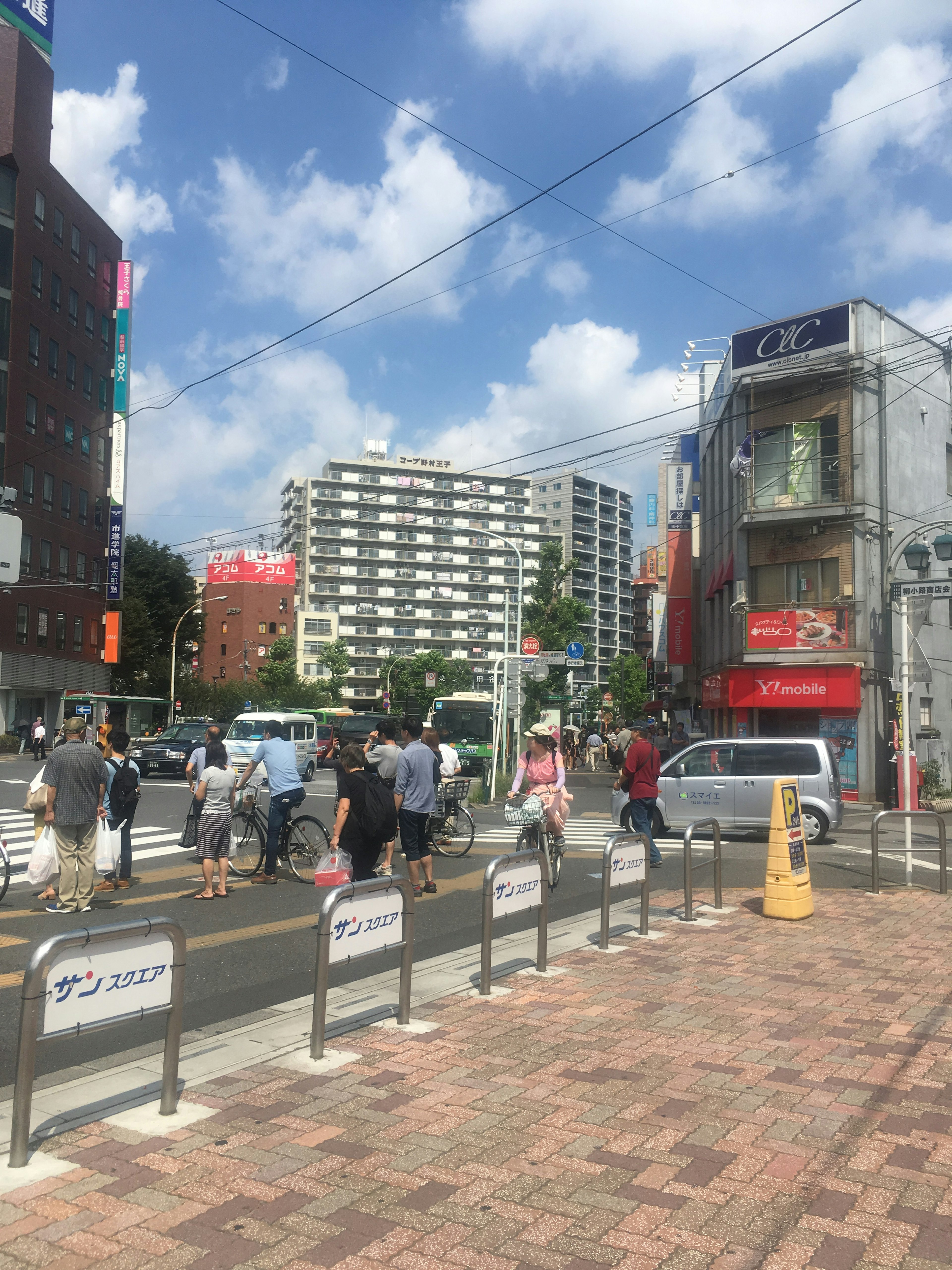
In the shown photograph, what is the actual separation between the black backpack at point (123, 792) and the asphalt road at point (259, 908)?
2.80 ft

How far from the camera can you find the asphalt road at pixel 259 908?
6.88 meters

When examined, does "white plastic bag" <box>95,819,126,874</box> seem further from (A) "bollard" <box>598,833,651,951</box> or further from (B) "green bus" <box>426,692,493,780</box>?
(B) "green bus" <box>426,692,493,780</box>

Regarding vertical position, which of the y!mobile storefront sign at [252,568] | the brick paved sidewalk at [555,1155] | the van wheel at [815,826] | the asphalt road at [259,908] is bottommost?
the asphalt road at [259,908]

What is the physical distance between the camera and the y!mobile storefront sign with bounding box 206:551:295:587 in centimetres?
9981

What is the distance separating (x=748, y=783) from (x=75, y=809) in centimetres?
1114

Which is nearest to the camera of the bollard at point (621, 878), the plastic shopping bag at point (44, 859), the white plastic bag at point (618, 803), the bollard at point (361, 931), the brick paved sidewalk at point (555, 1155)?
the brick paved sidewalk at point (555, 1155)

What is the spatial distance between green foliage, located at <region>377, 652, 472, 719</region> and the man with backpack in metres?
69.7

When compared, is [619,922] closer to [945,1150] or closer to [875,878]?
[875,878]

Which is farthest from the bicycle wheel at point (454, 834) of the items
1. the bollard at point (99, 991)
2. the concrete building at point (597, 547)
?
the concrete building at point (597, 547)

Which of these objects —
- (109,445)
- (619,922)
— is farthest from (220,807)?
(109,445)

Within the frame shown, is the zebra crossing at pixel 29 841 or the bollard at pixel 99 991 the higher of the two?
the bollard at pixel 99 991

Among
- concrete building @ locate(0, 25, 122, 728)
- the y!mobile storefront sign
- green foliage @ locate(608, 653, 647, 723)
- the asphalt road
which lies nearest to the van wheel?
the asphalt road

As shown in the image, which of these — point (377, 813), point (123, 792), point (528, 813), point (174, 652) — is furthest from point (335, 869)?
point (174, 652)

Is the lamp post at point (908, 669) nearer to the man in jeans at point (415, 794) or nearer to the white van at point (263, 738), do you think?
the man in jeans at point (415, 794)
